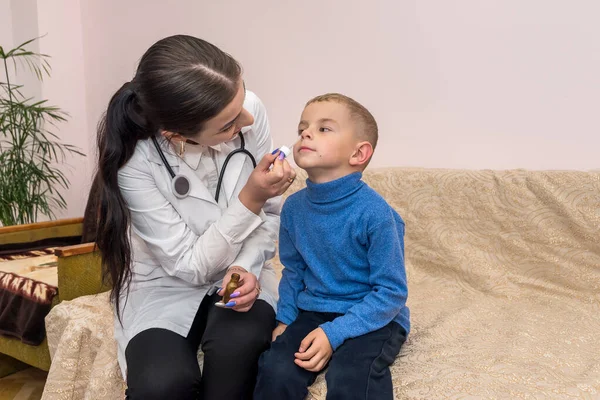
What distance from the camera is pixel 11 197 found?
2.98 metres

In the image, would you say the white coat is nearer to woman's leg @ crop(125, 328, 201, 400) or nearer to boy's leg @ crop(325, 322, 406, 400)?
woman's leg @ crop(125, 328, 201, 400)

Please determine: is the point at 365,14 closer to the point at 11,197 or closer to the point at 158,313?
the point at 158,313

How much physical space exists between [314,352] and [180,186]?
541 mm

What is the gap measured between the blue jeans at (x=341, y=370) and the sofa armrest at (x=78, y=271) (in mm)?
843

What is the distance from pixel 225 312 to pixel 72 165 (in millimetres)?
2625

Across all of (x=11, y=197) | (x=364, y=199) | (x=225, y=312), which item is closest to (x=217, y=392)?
(x=225, y=312)

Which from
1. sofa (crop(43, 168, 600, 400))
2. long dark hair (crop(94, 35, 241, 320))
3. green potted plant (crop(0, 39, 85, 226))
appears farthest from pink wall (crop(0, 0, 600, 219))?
long dark hair (crop(94, 35, 241, 320))

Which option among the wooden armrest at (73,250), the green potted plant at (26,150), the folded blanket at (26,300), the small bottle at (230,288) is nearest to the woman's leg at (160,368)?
the small bottle at (230,288)

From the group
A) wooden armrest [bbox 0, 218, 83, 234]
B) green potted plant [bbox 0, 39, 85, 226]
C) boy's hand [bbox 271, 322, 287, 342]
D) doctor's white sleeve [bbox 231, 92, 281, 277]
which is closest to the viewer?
boy's hand [bbox 271, 322, 287, 342]

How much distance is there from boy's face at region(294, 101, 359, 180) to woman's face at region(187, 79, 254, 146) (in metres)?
0.15

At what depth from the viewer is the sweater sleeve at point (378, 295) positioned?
1198mm

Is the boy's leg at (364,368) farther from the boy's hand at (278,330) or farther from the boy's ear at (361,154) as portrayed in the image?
the boy's ear at (361,154)

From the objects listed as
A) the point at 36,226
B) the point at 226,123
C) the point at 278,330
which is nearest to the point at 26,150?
the point at 36,226

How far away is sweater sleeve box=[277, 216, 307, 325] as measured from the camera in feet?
4.47
